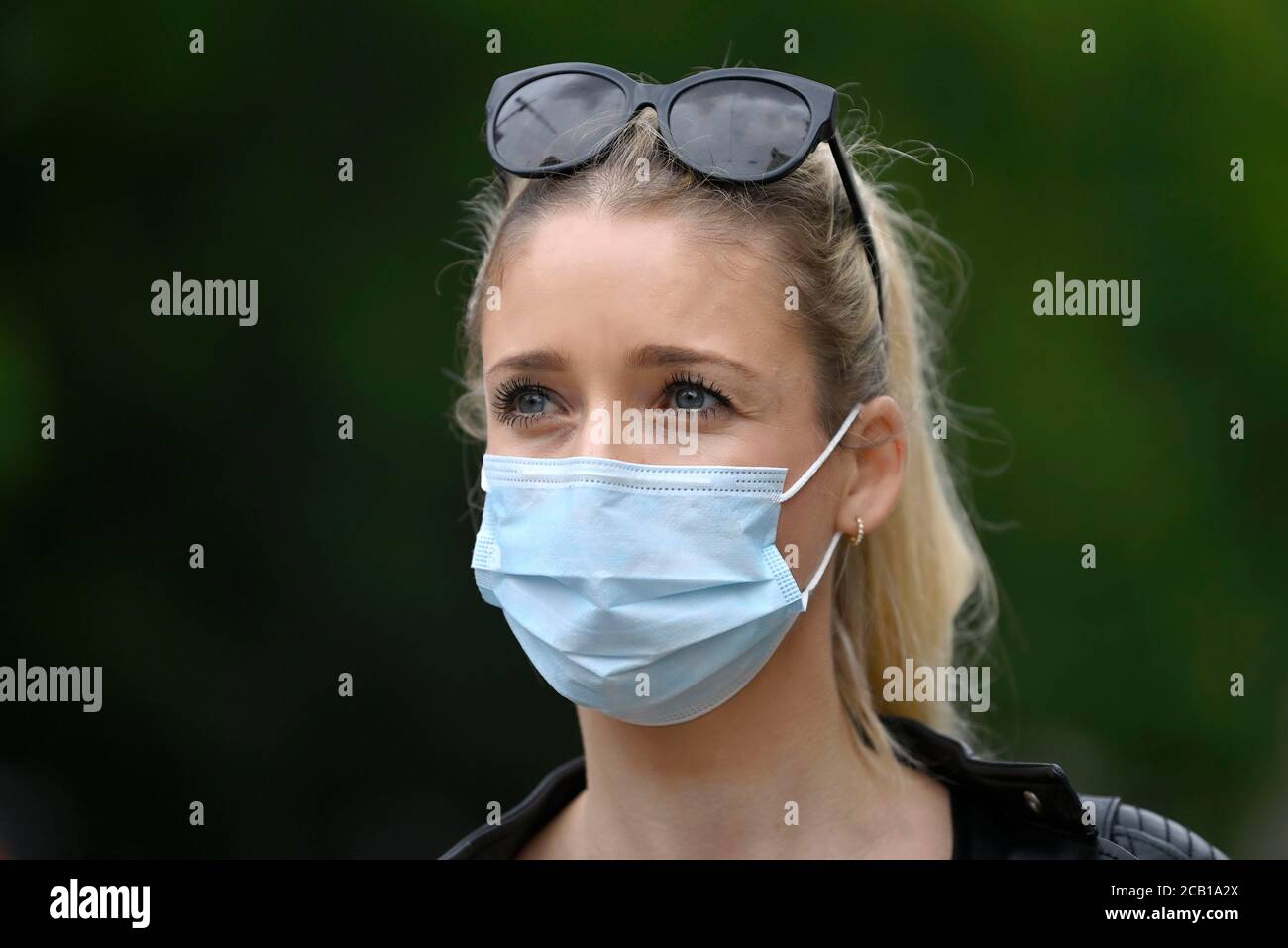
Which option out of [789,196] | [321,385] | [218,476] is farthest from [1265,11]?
[218,476]

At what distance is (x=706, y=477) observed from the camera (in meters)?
2.98

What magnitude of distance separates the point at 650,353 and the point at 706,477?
0.97 feet

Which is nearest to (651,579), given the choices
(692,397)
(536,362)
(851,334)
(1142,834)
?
(692,397)

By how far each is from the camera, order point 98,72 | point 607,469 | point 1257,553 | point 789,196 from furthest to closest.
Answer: point 1257,553 → point 98,72 → point 789,196 → point 607,469

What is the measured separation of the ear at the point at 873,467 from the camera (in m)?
3.21

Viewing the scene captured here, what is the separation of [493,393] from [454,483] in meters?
2.96

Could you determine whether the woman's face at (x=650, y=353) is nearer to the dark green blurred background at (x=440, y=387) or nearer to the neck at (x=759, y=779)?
the neck at (x=759, y=779)

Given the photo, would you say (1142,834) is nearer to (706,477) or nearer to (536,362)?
(706,477)

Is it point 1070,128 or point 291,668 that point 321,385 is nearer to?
point 291,668

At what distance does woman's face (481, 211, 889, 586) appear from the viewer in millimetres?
2900

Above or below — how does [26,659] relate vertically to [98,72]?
below

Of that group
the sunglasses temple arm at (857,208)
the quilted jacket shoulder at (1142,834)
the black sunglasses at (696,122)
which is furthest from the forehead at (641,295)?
the quilted jacket shoulder at (1142,834)

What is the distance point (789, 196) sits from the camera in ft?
10.3

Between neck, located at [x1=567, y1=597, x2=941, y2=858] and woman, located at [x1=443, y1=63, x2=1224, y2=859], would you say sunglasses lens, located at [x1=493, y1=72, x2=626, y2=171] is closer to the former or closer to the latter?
woman, located at [x1=443, y1=63, x2=1224, y2=859]
